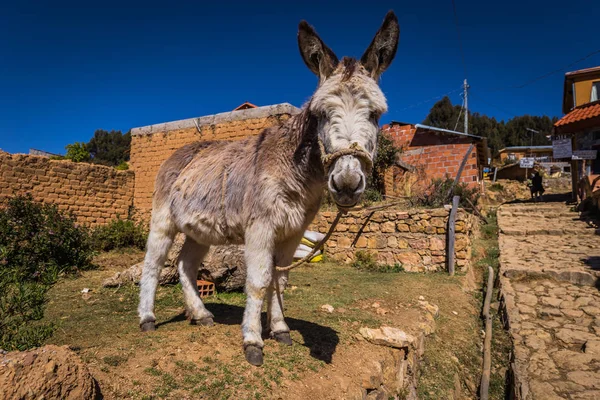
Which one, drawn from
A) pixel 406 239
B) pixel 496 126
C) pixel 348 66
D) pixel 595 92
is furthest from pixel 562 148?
pixel 496 126

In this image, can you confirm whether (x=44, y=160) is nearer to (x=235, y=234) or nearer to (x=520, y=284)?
(x=235, y=234)

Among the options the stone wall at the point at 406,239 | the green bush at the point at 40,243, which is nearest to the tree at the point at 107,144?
the green bush at the point at 40,243

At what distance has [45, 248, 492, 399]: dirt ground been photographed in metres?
2.40

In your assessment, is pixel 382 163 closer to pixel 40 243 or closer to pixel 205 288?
pixel 205 288

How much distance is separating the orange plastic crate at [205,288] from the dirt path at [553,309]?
14.0ft

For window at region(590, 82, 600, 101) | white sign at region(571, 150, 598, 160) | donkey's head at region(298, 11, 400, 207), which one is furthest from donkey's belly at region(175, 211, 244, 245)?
window at region(590, 82, 600, 101)

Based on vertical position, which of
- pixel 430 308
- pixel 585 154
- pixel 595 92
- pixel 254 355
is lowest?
pixel 430 308

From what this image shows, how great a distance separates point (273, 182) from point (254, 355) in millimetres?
1281

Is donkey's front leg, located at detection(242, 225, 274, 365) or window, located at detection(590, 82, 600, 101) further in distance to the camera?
window, located at detection(590, 82, 600, 101)

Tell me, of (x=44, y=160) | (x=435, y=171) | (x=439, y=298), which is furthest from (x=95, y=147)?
(x=439, y=298)

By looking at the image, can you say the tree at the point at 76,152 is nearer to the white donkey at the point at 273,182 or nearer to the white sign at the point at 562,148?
the white donkey at the point at 273,182

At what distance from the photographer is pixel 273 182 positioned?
8.82 feet

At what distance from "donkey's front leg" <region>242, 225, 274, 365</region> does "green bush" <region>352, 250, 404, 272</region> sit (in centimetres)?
647

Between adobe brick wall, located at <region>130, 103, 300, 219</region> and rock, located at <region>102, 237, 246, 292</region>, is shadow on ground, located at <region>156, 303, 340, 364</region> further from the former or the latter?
adobe brick wall, located at <region>130, 103, 300, 219</region>
